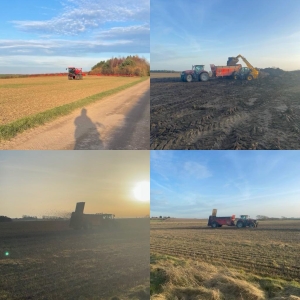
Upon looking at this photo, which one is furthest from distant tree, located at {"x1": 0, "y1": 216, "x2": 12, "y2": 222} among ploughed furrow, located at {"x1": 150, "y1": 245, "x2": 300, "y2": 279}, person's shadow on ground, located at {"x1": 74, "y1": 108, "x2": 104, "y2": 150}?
ploughed furrow, located at {"x1": 150, "y1": 245, "x2": 300, "y2": 279}

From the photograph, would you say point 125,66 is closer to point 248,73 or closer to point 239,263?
point 239,263

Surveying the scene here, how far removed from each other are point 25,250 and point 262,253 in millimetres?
4775

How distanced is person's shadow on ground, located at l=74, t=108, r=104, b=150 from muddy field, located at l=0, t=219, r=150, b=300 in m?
1.30

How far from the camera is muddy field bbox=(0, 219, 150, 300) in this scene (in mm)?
4488

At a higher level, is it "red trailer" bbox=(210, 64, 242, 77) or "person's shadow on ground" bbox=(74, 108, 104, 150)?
"red trailer" bbox=(210, 64, 242, 77)

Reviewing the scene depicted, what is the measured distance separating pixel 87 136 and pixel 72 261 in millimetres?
2333

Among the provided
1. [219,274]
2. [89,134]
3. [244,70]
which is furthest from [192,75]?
[219,274]

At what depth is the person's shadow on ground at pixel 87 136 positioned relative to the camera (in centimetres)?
548

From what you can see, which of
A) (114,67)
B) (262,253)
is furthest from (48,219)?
(114,67)

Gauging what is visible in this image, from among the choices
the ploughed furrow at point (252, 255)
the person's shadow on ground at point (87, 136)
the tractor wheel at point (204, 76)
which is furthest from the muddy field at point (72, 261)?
the tractor wheel at point (204, 76)

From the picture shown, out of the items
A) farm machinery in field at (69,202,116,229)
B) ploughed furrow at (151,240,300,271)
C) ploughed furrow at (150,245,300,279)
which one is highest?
farm machinery in field at (69,202,116,229)

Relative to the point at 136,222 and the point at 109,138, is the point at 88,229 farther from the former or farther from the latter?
the point at 109,138

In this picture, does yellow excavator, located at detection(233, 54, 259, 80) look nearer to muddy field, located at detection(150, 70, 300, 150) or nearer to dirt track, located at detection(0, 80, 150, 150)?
muddy field, located at detection(150, 70, 300, 150)

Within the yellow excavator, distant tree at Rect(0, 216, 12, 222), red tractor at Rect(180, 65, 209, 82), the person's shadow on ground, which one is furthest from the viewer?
the yellow excavator
